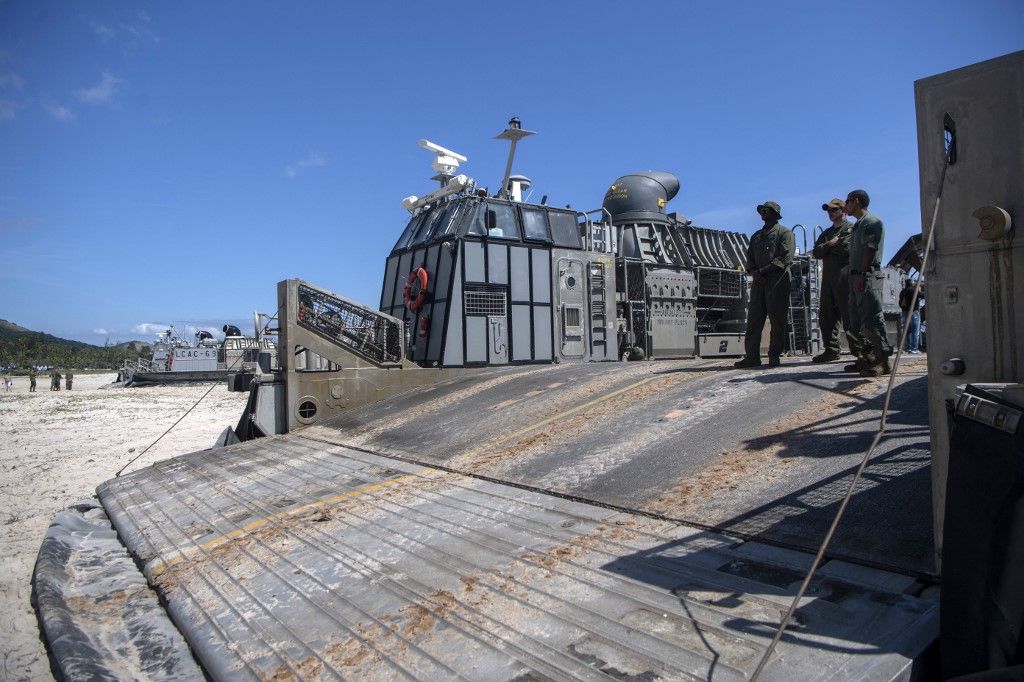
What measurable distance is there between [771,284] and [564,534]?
201 inches

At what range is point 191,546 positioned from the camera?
177 inches

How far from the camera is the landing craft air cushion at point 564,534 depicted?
2.42 m

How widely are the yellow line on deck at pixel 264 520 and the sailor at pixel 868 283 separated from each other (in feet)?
13.6

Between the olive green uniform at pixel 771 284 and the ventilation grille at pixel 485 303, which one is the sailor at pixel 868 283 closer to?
the olive green uniform at pixel 771 284

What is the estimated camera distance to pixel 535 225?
12.6m

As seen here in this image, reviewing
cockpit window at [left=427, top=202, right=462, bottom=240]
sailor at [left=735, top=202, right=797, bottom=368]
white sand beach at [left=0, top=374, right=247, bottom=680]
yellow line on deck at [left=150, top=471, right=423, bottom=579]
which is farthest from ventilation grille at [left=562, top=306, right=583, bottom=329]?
white sand beach at [left=0, top=374, right=247, bottom=680]

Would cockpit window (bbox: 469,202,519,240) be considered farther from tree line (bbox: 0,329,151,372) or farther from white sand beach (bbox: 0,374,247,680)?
tree line (bbox: 0,329,151,372)

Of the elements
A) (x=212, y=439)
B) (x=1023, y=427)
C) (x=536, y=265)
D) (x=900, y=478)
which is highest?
(x=536, y=265)

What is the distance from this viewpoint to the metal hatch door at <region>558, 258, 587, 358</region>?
12.7 m

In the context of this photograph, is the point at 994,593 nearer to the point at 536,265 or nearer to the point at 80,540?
the point at 80,540

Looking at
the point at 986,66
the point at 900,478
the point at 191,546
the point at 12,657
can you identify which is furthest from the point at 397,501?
the point at 986,66

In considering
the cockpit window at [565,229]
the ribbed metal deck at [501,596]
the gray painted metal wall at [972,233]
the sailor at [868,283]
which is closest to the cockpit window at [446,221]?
the cockpit window at [565,229]

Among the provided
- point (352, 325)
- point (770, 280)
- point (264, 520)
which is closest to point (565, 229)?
point (352, 325)

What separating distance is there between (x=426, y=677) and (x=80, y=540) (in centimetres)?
403
